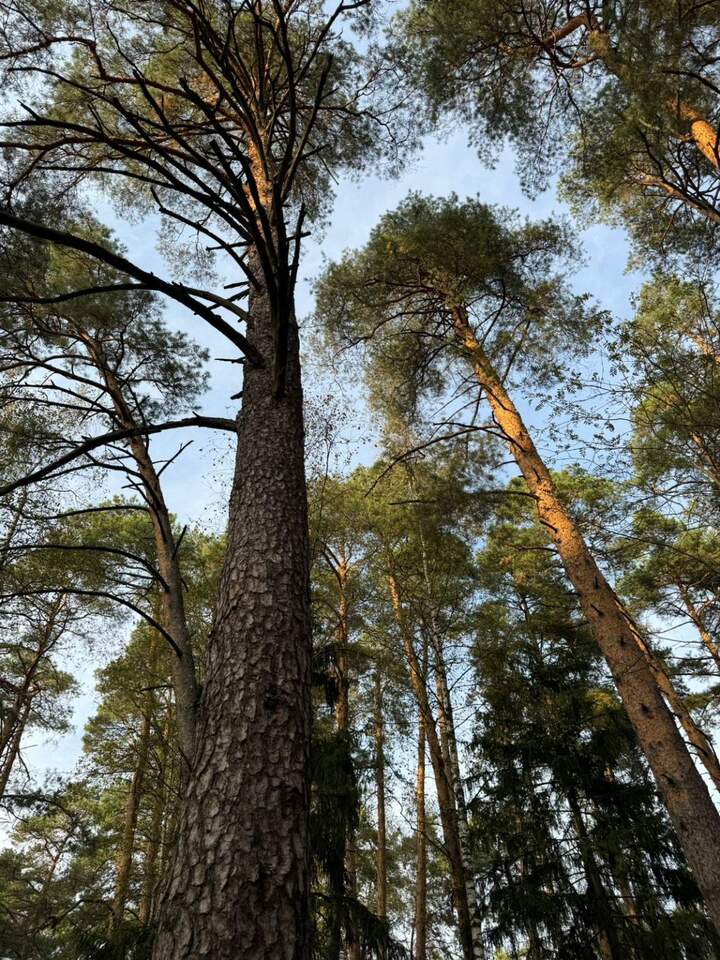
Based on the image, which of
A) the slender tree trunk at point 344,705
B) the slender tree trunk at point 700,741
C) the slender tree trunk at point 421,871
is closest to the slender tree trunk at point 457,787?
the slender tree trunk at point 344,705

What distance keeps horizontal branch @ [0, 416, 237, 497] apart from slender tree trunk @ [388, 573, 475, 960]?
3.94 m

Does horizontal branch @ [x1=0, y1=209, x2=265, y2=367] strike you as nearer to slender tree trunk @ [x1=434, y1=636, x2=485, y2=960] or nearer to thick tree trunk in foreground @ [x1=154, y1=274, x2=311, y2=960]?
thick tree trunk in foreground @ [x1=154, y1=274, x2=311, y2=960]

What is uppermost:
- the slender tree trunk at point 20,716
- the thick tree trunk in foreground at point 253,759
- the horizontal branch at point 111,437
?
the slender tree trunk at point 20,716

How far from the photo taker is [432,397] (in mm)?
9461

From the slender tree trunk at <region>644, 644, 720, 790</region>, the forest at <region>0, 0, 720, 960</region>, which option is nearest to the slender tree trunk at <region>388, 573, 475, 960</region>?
the forest at <region>0, 0, 720, 960</region>

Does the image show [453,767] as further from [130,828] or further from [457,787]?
[130,828]

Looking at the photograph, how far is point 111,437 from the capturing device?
2.03 metres

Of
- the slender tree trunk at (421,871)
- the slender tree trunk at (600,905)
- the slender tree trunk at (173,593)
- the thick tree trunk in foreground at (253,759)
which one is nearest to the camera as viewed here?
the thick tree trunk in foreground at (253,759)

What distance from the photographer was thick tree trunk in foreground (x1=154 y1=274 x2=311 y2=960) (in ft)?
4.02

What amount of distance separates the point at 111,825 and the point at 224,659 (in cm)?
1048

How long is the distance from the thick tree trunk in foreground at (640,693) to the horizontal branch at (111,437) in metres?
4.10

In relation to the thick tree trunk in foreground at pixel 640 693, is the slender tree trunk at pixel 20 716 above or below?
above

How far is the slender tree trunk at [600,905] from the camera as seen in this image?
5.92 m

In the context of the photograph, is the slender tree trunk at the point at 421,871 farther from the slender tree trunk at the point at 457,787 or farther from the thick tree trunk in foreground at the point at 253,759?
the thick tree trunk in foreground at the point at 253,759
